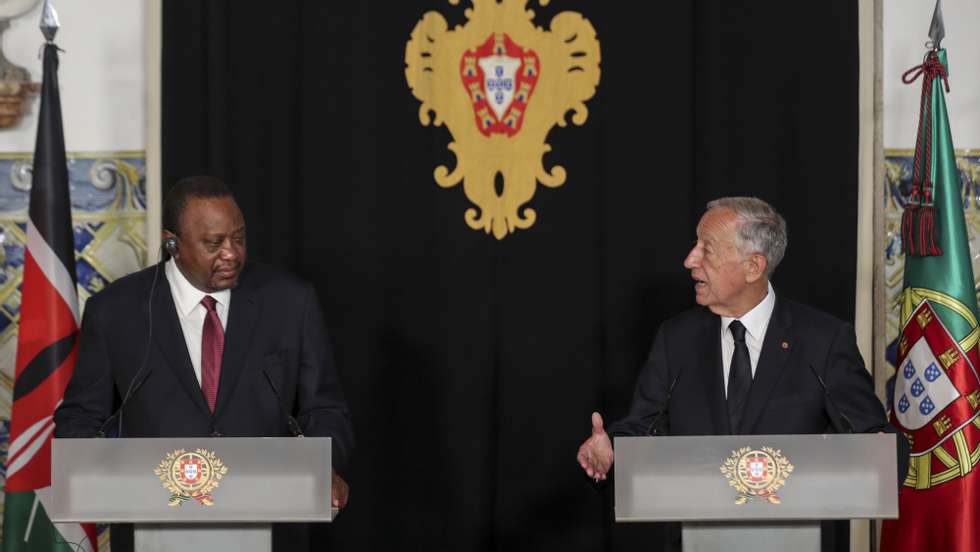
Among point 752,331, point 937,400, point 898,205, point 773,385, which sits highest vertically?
point 898,205

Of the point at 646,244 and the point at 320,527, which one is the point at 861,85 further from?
the point at 320,527

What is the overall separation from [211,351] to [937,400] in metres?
2.06

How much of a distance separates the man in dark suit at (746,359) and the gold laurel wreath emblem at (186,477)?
40.5 inches

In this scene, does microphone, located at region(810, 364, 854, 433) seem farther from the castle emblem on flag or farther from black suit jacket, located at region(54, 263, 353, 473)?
the castle emblem on flag

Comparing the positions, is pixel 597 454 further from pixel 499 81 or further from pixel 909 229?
pixel 499 81

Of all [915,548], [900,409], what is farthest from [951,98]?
[915,548]

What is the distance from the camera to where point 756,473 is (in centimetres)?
221

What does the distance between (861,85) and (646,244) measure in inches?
34.2

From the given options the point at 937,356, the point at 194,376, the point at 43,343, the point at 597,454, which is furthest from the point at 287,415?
the point at 937,356

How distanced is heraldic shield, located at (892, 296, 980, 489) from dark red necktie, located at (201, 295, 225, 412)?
200 cm

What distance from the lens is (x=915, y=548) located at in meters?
3.62

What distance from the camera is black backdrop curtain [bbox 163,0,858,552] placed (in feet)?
13.0

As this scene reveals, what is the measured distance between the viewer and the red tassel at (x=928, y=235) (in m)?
3.55

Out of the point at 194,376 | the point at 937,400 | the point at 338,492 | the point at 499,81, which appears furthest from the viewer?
the point at 499,81
